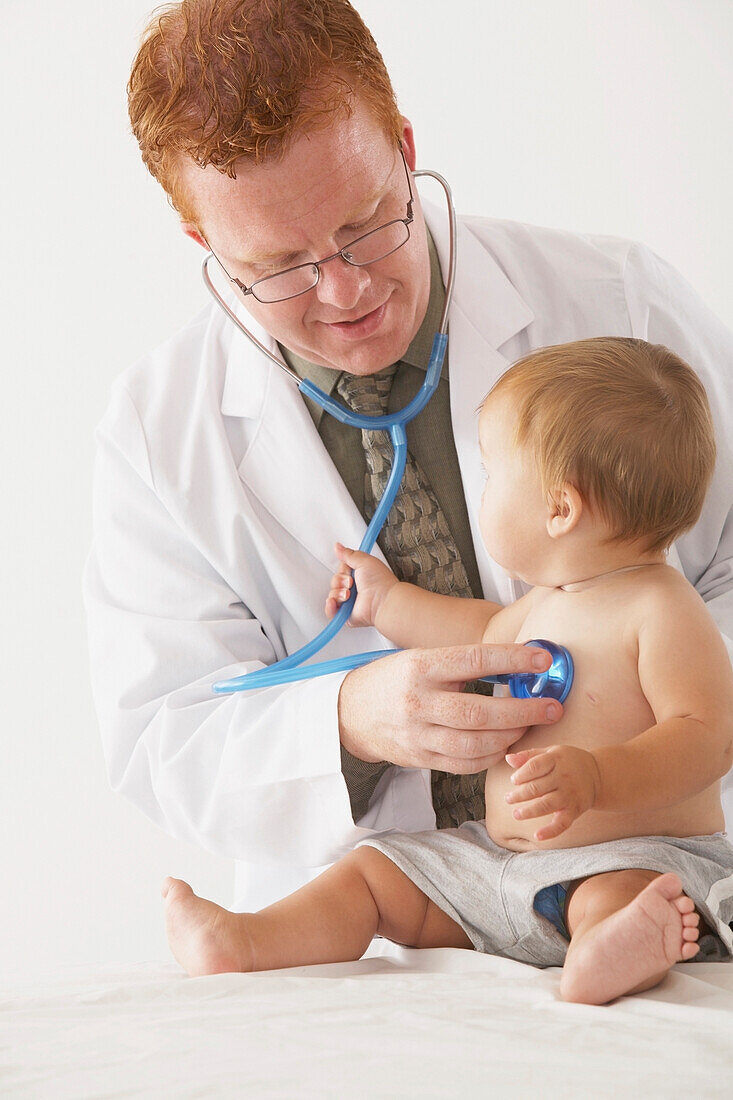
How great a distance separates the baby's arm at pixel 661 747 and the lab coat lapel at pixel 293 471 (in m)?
0.48

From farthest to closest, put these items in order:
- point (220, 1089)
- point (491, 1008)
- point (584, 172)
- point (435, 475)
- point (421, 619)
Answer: point (584, 172), point (435, 475), point (421, 619), point (491, 1008), point (220, 1089)

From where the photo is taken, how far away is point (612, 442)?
3.78 feet

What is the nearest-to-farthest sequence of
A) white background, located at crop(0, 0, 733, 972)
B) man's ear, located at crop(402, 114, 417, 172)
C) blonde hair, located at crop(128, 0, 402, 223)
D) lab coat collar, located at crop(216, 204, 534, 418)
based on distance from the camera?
blonde hair, located at crop(128, 0, 402, 223) < man's ear, located at crop(402, 114, 417, 172) < lab coat collar, located at crop(216, 204, 534, 418) < white background, located at crop(0, 0, 733, 972)

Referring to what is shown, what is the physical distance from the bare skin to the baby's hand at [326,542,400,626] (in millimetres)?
312

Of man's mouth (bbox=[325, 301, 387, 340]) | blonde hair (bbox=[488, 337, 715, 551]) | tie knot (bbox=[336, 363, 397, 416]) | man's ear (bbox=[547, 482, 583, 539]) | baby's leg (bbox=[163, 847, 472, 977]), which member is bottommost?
baby's leg (bbox=[163, 847, 472, 977])

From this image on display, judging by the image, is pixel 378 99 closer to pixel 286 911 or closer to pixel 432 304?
pixel 432 304

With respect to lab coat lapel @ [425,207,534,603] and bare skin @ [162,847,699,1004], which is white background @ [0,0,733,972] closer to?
lab coat lapel @ [425,207,534,603]

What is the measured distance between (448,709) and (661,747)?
0.72ft

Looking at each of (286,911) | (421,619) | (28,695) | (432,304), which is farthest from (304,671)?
(28,695)

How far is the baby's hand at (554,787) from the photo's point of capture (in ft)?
3.09

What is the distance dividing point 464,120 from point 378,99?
110 cm

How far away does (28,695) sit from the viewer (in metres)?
2.43

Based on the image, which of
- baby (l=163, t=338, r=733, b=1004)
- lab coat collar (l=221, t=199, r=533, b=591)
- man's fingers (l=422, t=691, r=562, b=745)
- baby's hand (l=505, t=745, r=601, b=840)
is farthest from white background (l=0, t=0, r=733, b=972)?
baby's hand (l=505, t=745, r=601, b=840)

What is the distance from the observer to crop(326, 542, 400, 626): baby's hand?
142cm
